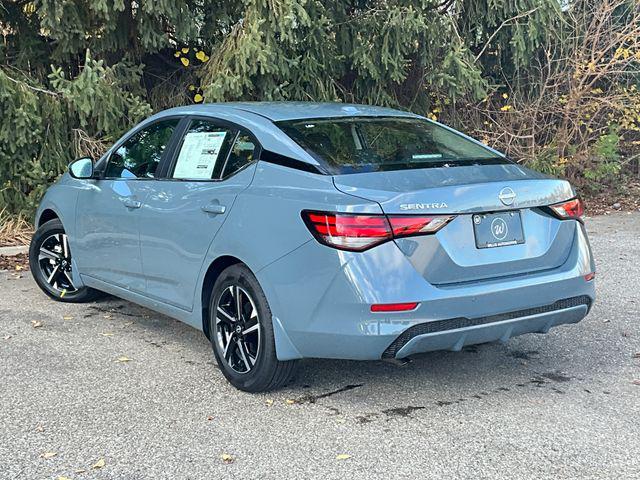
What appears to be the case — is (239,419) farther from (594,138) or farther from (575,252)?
(594,138)

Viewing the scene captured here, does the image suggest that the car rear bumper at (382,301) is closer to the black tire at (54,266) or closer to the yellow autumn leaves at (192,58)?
the black tire at (54,266)

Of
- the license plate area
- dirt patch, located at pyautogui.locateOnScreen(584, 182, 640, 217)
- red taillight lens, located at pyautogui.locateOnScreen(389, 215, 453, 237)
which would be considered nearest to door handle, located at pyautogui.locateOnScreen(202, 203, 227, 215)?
red taillight lens, located at pyautogui.locateOnScreen(389, 215, 453, 237)

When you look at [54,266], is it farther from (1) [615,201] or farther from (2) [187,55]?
(1) [615,201]

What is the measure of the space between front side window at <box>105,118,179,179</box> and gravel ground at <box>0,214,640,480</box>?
45.0 inches

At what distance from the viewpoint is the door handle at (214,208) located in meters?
4.34

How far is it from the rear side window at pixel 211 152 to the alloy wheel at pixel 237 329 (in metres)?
0.71

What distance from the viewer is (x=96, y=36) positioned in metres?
8.73

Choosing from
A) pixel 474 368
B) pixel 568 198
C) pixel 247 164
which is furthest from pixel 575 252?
pixel 247 164

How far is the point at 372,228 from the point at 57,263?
11.9ft

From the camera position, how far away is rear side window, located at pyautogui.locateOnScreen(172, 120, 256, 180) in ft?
14.7

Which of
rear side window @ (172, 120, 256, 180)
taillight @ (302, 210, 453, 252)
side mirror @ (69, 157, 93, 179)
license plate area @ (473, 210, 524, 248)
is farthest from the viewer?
side mirror @ (69, 157, 93, 179)

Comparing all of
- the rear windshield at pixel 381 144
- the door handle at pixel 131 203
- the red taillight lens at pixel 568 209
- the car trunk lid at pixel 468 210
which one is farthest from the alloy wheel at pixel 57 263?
the red taillight lens at pixel 568 209

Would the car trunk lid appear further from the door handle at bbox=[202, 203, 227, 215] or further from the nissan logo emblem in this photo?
the door handle at bbox=[202, 203, 227, 215]

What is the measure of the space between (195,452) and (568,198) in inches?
92.1
